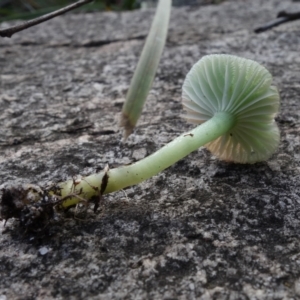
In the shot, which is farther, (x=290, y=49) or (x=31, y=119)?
(x=290, y=49)

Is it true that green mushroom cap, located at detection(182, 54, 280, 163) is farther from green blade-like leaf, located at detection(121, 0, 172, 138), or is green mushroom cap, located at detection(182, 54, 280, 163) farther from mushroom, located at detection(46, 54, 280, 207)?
green blade-like leaf, located at detection(121, 0, 172, 138)

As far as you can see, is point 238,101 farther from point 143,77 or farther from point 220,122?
point 143,77

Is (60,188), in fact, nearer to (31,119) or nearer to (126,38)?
(31,119)

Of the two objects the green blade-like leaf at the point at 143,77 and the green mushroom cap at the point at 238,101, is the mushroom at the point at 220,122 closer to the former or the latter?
the green mushroom cap at the point at 238,101

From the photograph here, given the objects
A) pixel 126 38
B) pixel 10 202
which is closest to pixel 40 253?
pixel 10 202

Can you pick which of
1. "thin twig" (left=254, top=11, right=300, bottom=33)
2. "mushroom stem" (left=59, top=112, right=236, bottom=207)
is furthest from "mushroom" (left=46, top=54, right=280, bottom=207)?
"thin twig" (left=254, top=11, right=300, bottom=33)

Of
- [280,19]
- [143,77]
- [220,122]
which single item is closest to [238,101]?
[220,122]
